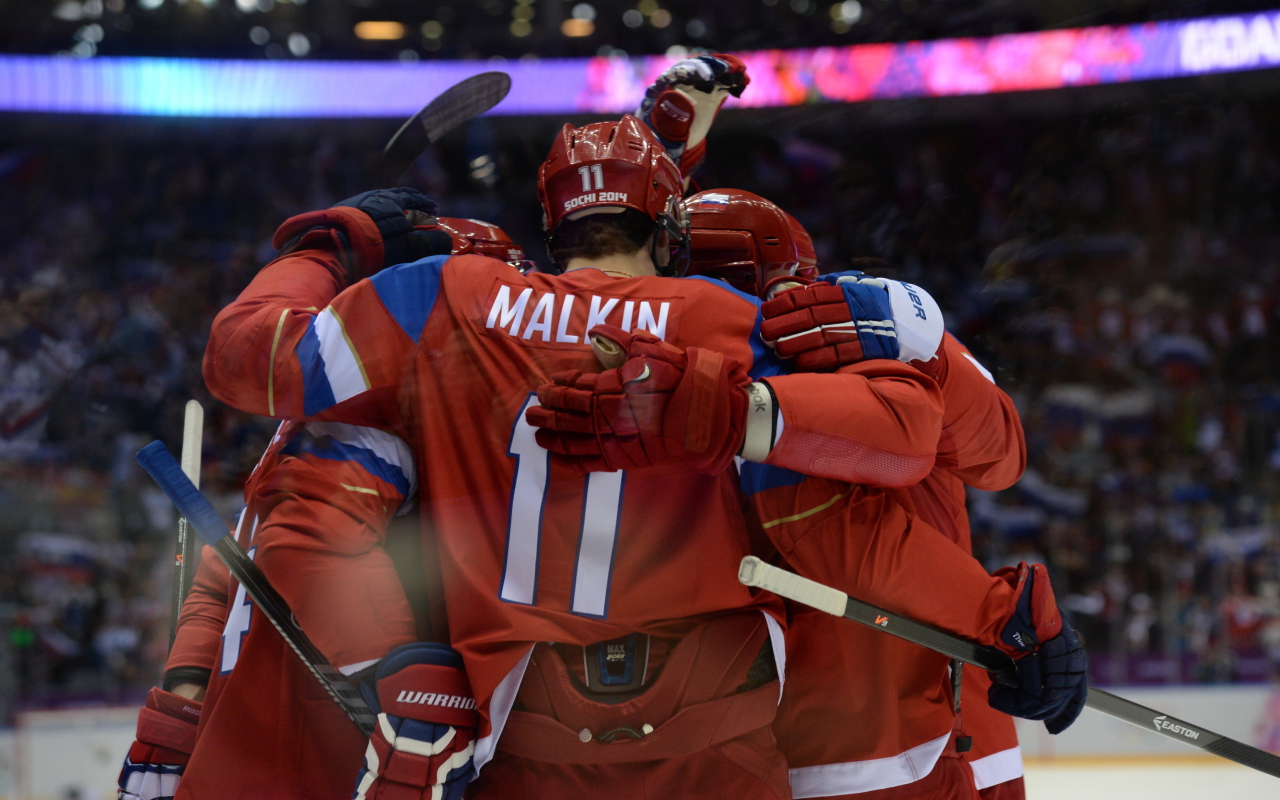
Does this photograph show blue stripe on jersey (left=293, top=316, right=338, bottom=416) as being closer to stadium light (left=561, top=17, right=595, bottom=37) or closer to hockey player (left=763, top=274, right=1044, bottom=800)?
hockey player (left=763, top=274, right=1044, bottom=800)

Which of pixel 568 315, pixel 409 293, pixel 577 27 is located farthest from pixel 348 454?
pixel 577 27

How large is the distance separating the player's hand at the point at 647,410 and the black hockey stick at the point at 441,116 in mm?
1163

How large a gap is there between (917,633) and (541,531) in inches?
21.3

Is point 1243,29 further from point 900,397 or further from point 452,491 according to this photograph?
point 452,491

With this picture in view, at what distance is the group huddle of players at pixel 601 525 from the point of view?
1.22 meters

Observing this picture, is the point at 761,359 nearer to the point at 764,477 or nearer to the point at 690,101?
the point at 764,477

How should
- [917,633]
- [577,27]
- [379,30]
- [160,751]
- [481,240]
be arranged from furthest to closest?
[379,30], [577,27], [481,240], [160,751], [917,633]

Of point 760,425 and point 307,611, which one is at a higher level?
point 760,425

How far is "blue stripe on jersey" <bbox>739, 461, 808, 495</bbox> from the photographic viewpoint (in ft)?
4.25

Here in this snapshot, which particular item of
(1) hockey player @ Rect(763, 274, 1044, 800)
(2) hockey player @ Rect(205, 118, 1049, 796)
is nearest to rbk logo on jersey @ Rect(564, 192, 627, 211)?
(2) hockey player @ Rect(205, 118, 1049, 796)

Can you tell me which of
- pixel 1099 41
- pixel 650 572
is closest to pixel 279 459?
pixel 650 572

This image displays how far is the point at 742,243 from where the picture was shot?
6.36 feet

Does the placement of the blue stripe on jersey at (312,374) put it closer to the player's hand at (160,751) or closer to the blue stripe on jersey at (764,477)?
the blue stripe on jersey at (764,477)

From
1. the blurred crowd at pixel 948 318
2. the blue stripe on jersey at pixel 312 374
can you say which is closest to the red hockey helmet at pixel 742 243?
the blurred crowd at pixel 948 318
